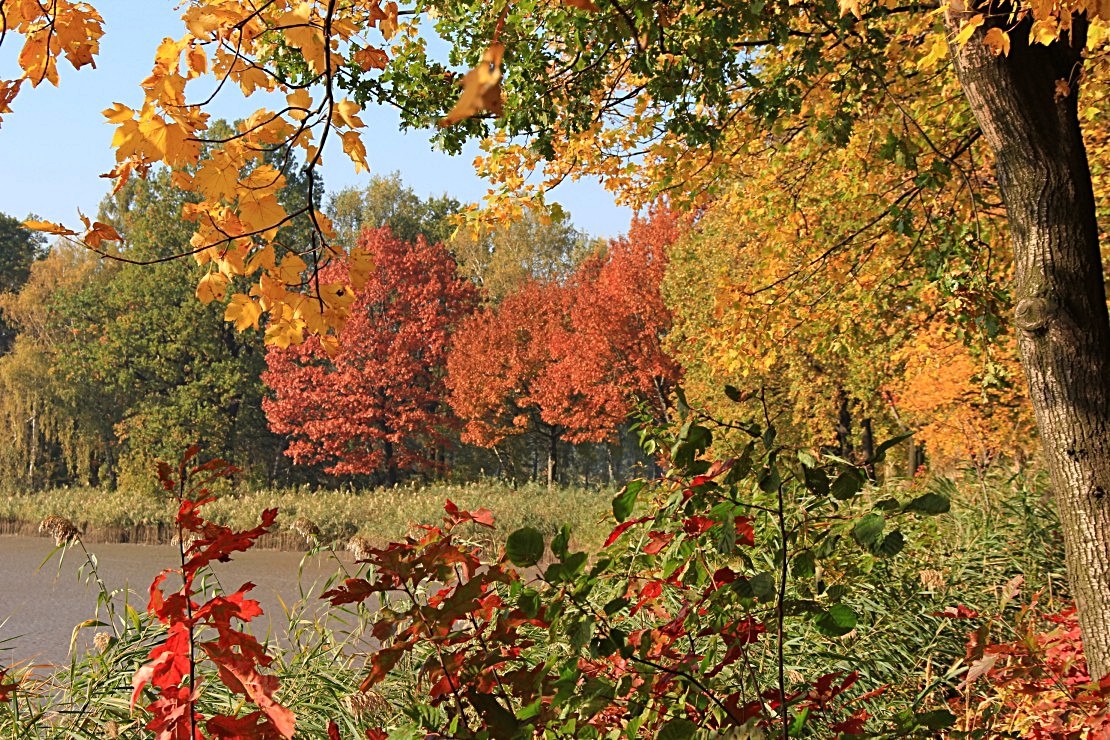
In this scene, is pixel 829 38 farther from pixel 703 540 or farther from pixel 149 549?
pixel 149 549

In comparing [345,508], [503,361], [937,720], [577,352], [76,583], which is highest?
[503,361]

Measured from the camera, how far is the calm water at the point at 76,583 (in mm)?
8383

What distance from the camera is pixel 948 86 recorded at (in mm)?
Answer: 5777

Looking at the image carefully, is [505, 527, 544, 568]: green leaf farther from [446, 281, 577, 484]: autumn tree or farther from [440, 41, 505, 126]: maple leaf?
[446, 281, 577, 484]: autumn tree

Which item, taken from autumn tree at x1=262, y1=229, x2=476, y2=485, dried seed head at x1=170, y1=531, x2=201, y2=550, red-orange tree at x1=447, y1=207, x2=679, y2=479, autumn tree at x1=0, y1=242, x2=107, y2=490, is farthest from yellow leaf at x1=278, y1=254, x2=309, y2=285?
autumn tree at x1=0, y1=242, x2=107, y2=490

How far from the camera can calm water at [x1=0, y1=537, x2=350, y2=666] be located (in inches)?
330

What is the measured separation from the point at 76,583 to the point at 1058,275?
1200cm

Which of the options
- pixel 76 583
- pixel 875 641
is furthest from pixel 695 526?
pixel 76 583

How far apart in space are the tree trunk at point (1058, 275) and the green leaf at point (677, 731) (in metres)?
2.35

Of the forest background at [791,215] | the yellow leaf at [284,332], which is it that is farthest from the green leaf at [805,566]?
the yellow leaf at [284,332]

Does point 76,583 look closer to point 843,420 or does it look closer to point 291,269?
point 843,420

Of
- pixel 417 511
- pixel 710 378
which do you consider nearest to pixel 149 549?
pixel 417 511

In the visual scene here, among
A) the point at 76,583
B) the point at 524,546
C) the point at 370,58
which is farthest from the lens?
the point at 76,583

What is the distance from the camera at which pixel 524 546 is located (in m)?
1.64
